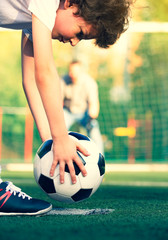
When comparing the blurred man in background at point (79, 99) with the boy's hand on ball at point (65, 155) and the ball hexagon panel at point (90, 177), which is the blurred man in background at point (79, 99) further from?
the boy's hand on ball at point (65, 155)

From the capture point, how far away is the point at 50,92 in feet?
9.53

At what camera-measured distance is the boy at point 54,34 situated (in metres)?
2.87

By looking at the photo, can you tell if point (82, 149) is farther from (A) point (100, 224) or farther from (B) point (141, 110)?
(B) point (141, 110)

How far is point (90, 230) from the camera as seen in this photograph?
251cm

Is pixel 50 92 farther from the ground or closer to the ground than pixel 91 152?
farther from the ground

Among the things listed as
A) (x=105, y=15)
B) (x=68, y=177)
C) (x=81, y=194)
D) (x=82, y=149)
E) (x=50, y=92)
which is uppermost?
(x=105, y=15)

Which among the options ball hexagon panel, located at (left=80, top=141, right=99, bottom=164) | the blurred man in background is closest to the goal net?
the blurred man in background

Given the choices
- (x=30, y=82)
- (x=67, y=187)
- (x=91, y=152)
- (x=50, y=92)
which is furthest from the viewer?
(x=30, y=82)

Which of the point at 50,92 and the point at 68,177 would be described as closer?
the point at 50,92

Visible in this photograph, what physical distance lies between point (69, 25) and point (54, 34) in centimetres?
11

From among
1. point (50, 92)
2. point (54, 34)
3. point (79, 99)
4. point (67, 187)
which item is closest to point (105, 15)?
point (54, 34)

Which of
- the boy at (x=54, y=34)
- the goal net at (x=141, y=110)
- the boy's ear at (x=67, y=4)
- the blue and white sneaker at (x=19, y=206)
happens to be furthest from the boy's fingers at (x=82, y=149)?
the goal net at (x=141, y=110)

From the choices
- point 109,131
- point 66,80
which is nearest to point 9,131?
point 109,131

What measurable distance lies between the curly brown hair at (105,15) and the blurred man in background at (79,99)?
5.44 meters
